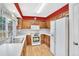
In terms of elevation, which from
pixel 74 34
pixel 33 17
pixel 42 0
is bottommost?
pixel 74 34

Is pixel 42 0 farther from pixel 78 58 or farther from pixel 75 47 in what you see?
pixel 75 47

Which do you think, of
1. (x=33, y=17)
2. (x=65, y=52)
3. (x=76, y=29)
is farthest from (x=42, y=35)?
(x=76, y=29)

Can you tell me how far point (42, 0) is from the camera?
697 millimetres

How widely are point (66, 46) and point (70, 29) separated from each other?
345 millimetres

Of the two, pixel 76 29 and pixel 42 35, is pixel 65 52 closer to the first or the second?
pixel 76 29

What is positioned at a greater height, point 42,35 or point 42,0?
point 42,0

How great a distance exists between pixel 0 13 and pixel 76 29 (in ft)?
4.17

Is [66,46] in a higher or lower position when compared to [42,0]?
lower

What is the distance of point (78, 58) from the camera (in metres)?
0.67

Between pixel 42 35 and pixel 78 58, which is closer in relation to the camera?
pixel 78 58

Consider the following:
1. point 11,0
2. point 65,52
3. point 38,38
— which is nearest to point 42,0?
point 11,0

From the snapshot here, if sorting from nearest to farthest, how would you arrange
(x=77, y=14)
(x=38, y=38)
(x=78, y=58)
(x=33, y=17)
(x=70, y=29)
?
(x=78, y=58) → (x=77, y=14) → (x=70, y=29) → (x=38, y=38) → (x=33, y=17)

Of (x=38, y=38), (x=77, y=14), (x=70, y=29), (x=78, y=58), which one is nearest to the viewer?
(x=78, y=58)

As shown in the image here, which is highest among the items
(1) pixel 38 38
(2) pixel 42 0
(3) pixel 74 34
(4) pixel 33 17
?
(4) pixel 33 17
